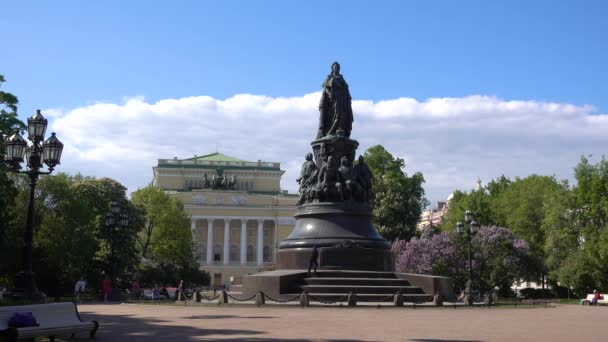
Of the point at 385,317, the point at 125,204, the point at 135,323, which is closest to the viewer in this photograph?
the point at 135,323

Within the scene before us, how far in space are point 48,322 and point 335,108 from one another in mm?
20699

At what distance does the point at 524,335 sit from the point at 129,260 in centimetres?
4140

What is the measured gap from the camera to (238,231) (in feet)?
370

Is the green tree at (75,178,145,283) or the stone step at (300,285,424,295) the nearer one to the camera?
the stone step at (300,285,424,295)

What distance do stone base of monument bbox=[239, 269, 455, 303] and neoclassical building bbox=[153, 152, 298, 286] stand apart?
79849 mm

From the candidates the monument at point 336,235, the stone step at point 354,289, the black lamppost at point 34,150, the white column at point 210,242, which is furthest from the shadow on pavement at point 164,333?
the white column at point 210,242

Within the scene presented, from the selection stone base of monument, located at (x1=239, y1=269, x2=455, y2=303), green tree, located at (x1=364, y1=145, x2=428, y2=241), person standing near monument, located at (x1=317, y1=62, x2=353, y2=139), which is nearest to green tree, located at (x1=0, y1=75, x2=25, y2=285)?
stone base of monument, located at (x1=239, y1=269, x2=455, y2=303)

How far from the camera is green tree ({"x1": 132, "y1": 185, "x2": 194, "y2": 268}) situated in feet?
217

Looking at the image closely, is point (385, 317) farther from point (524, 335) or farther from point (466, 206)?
point (466, 206)

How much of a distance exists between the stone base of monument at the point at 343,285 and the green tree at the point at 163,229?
40.1m

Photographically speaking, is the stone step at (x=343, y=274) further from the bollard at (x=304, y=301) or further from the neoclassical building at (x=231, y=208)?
the neoclassical building at (x=231, y=208)

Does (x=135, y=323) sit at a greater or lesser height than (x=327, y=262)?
lesser

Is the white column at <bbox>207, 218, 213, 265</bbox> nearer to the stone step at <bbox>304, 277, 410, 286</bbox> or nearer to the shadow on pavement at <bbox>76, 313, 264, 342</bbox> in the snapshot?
the stone step at <bbox>304, 277, 410, 286</bbox>

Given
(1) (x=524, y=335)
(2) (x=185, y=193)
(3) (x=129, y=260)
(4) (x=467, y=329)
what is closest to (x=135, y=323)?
(4) (x=467, y=329)
